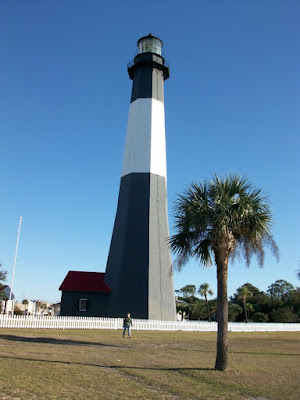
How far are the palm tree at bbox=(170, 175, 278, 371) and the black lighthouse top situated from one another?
2197 cm

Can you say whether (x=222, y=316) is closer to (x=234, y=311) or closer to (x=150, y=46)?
(x=150, y=46)

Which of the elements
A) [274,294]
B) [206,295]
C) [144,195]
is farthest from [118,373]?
[274,294]

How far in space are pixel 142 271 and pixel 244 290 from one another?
32.9 m

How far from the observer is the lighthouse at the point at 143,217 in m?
25.5

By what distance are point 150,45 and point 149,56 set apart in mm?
1887

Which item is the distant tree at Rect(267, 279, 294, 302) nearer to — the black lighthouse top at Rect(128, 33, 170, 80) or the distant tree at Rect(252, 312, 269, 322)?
the distant tree at Rect(252, 312, 269, 322)

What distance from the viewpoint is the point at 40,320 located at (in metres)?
21.6

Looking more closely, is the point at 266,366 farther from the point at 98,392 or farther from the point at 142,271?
the point at 142,271

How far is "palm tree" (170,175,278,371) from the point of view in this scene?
10.5 meters

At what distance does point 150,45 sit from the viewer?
105 feet

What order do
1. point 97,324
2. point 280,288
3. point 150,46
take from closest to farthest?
point 97,324 < point 150,46 < point 280,288

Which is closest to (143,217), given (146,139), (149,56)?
(146,139)

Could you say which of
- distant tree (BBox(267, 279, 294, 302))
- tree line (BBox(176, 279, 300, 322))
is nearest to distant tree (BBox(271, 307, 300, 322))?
tree line (BBox(176, 279, 300, 322))

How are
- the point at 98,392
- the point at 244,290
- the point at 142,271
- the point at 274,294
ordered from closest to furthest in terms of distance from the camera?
the point at 98,392 → the point at 142,271 → the point at 244,290 → the point at 274,294
